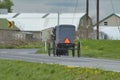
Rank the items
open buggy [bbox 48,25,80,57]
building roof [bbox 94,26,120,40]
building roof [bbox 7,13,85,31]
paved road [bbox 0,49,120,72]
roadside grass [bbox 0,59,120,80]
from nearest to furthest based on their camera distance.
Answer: roadside grass [bbox 0,59,120,80]
paved road [bbox 0,49,120,72]
open buggy [bbox 48,25,80,57]
building roof [bbox 94,26,120,40]
building roof [bbox 7,13,85,31]

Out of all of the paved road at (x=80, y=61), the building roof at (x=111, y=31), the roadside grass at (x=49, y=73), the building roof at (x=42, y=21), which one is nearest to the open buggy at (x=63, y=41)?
the paved road at (x=80, y=61)

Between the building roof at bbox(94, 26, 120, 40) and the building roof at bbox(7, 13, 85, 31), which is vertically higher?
the building roof at bbox(7, 13, 85, 31)

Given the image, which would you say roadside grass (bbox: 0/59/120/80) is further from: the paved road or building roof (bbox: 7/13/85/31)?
building roof (bbox: 7/13/85/31)

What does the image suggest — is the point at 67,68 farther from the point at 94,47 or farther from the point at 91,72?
the point at 94,47

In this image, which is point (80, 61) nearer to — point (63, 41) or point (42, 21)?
point (63, 41)

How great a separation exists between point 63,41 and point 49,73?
18.8 meters

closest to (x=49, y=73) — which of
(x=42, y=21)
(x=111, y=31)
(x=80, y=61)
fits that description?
(x=80, y=61)

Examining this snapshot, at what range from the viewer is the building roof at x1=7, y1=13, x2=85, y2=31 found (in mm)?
112562

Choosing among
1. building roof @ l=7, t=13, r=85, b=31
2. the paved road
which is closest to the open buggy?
the paved road

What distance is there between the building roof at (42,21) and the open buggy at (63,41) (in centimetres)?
7178

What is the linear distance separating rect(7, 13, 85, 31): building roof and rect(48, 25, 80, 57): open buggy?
7178 cm

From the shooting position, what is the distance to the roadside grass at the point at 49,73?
642 inches

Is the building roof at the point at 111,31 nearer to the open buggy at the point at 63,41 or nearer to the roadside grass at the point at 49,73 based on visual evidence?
the open buggy at the point at 63,41

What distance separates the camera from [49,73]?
757 inches
